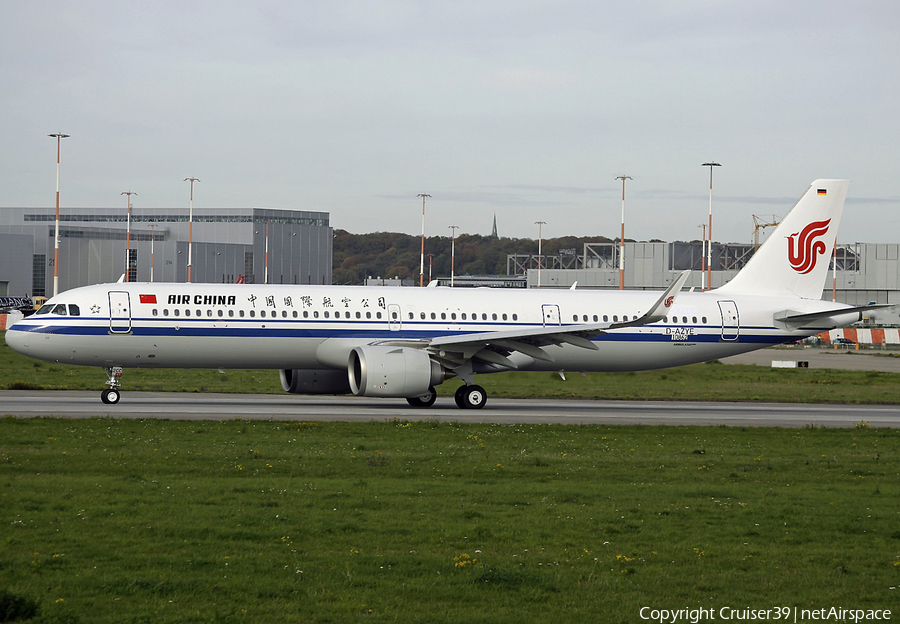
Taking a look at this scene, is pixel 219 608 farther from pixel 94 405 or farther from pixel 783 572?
pixel 94 405

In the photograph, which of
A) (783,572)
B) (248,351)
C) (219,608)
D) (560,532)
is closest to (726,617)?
(783,572)

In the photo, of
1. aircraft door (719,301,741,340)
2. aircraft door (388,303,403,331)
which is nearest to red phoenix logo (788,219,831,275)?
aircraft door (719,301,741,340)

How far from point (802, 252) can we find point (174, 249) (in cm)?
9276

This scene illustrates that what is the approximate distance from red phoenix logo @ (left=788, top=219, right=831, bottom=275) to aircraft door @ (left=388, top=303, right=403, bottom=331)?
15157mm

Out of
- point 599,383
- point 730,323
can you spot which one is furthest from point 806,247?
point 599,383

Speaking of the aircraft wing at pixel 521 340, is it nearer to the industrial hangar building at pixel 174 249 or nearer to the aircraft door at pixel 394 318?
the aircraft door at pixel 394 318

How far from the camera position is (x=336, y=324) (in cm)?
3222

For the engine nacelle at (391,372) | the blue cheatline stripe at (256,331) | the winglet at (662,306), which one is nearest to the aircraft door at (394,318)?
the blue cheatline stripe at (256,331)

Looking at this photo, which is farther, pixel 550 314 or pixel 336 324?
pixel 550 314

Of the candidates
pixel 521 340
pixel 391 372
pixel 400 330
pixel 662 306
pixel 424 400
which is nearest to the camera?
pixel 391 372

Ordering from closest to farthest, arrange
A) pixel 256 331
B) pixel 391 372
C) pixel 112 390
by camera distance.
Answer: pixel 391 372 < pixel 112 390 < pixel 256 331

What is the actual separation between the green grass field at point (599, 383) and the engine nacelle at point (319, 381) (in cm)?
593

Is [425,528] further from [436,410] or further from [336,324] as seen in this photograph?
[336,324]

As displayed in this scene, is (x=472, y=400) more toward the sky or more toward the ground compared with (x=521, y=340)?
more toward the ground
